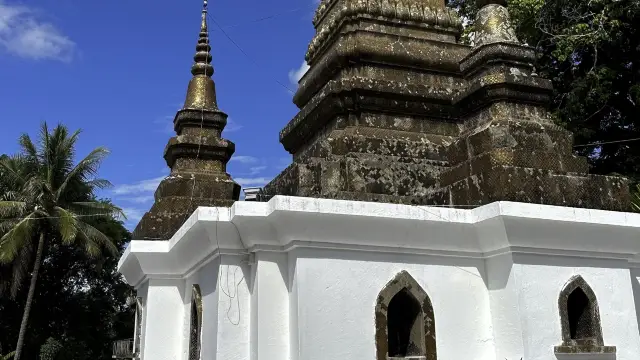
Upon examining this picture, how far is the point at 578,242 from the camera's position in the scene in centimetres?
443

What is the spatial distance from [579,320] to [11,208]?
20.2 m

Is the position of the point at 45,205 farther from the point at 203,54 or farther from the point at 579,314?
the point at 579,314

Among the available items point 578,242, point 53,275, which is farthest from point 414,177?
point 53,275

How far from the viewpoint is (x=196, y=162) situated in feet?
23.3

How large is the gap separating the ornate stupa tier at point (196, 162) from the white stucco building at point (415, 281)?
1769 mm

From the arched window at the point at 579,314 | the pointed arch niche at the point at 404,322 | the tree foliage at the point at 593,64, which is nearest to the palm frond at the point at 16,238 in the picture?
the tree foliage at the point at 593,64

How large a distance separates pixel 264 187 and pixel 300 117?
0.79 m

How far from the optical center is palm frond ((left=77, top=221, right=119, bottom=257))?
22625mm

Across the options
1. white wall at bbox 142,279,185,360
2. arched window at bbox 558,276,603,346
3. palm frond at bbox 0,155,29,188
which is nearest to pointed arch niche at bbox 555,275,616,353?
arched window at bbox 558,276,603,346

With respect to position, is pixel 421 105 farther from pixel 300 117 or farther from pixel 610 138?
pixel 610 138

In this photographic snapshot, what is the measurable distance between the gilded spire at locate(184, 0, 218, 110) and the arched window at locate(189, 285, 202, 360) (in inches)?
115

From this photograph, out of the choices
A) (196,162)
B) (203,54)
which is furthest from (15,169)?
(196,162)

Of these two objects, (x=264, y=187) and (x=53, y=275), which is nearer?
(x=264, y=187)

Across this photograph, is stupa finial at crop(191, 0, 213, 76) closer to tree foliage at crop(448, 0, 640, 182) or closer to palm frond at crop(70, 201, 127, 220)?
tree foliage at crop(448, 0, 640, 182)
